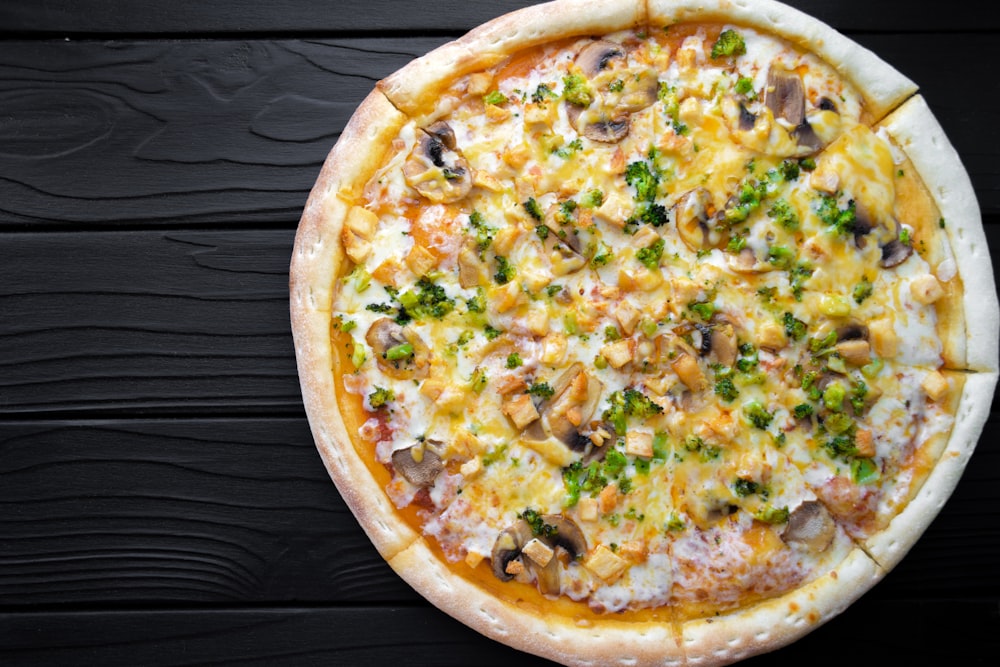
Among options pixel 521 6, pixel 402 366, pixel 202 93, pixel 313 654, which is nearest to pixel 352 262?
pixel 402 366

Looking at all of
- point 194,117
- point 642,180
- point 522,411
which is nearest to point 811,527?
point 522,411

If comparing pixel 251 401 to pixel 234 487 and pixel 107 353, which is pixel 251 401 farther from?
pixel 107 353

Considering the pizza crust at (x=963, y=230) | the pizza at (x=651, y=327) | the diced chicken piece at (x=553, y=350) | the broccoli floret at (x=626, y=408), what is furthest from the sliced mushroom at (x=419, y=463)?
the pizza crust at (x=963, y=230)

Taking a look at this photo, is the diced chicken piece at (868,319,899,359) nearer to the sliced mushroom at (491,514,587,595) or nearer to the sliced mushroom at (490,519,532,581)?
the sliced mushroom at (491,514,587,595)

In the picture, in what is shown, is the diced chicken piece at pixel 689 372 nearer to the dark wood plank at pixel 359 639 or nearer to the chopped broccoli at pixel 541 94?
the chopped broccoli at pixel 541 94

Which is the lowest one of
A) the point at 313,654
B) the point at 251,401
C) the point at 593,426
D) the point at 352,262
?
the point at 313,654

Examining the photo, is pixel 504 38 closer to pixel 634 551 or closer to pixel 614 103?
pixel 614 103

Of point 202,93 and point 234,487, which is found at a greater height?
point 202,93
